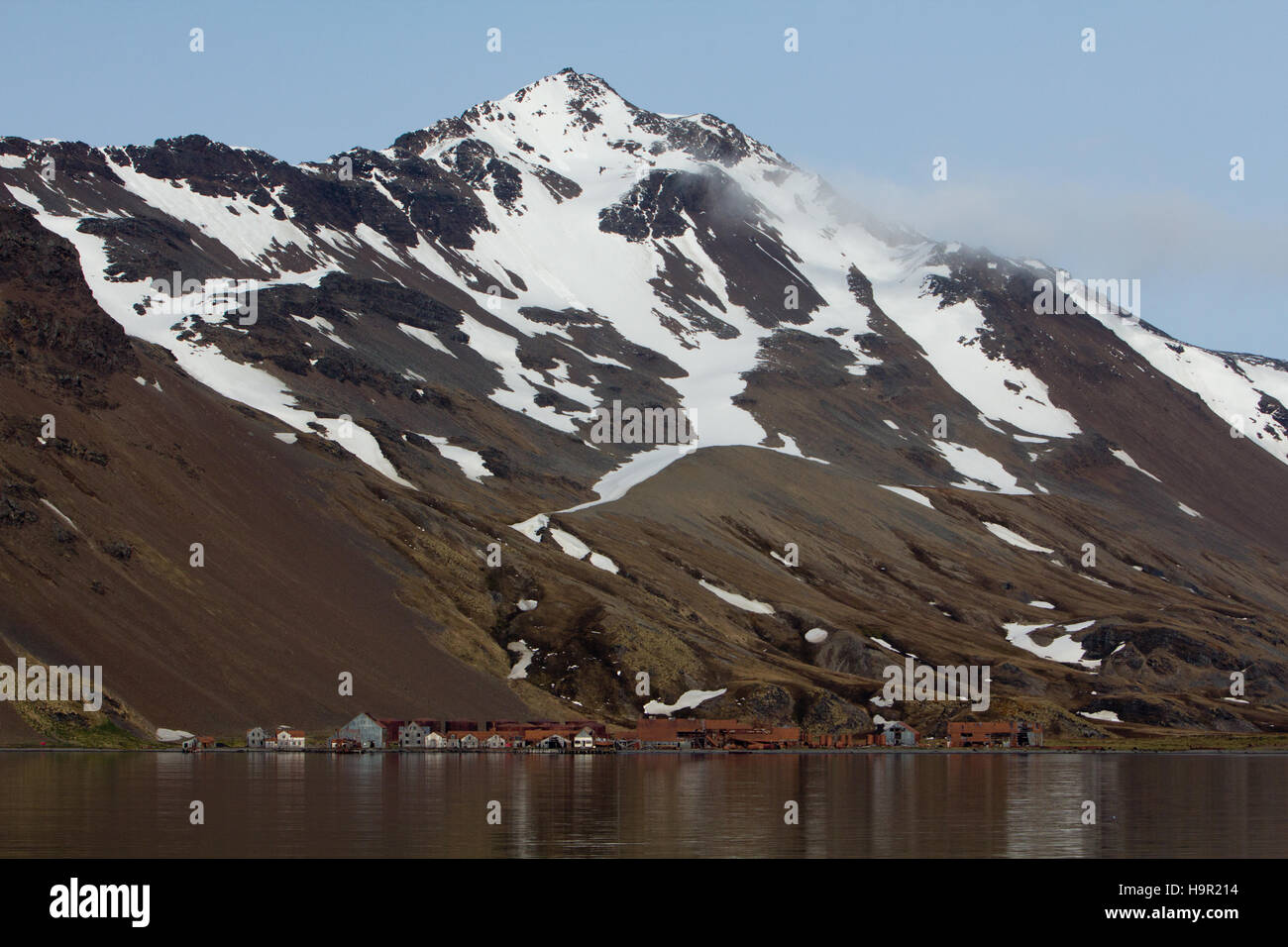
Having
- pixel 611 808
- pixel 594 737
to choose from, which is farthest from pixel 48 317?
pixel 611 808

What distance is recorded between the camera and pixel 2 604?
431 ft

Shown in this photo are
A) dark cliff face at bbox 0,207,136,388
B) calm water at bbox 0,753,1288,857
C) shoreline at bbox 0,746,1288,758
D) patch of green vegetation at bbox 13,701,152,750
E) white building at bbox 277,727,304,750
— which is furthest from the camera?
dark cliff face at bbox 0,207,136,388

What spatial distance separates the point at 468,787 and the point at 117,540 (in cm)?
7238

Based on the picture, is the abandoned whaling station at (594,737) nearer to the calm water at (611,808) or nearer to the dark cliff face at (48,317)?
the calm water at (611,808)

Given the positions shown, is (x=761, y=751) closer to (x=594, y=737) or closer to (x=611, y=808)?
(x=594, y=737)

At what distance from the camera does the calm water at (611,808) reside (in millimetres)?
58562

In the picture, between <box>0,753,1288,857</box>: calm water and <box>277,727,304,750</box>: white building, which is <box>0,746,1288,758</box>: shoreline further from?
<box>0,753,1288,857</box>: calm water

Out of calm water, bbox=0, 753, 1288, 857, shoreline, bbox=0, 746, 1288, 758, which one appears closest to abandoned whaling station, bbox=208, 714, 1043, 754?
shoreline, bbox=0, 746, 1288, 758

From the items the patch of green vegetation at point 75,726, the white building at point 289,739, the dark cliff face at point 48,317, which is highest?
the dark cliff face at point 48,317

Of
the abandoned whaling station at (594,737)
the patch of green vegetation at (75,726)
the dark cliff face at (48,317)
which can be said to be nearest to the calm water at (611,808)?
the patch of green vegetation at (75,726)

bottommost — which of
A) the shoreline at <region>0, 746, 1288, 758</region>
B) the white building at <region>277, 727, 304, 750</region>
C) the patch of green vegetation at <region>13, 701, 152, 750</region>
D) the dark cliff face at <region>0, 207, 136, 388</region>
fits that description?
the shoreline at <region>0, 746, 1288, 758</region>

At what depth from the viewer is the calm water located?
5856 cm

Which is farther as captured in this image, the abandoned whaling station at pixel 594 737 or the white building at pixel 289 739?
the abandoned whaling station at pixel 594 737
